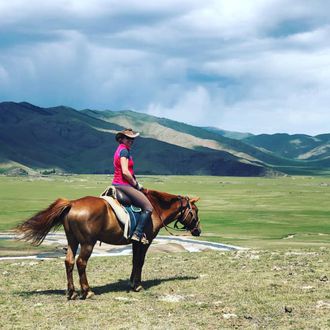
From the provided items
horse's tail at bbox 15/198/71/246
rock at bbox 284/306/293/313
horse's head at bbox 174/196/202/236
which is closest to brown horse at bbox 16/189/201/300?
horse's tail at bbox 15/198/71/246

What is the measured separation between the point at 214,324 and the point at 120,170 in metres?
5.49

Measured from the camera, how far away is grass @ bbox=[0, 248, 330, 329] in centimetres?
1177

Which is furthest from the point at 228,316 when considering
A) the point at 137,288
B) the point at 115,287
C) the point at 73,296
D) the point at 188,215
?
the point at 188,215

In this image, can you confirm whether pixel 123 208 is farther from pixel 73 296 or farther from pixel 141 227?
pixel 73 296

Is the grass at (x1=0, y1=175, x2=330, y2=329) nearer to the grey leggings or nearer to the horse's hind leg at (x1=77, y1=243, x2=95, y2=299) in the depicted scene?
the horse's hind leg at (x1=77, y1=243, x2=95, y2=299)

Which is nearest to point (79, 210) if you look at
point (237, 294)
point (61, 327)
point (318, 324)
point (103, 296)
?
point (103, 296)

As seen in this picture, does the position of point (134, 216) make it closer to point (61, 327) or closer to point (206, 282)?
point (206, 282)

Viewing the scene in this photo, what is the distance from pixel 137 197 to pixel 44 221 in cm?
263

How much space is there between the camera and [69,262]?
48.1 feet

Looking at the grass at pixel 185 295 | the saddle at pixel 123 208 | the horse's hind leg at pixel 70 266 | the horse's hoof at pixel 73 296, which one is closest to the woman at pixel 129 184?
the saddle at pixel 123 208

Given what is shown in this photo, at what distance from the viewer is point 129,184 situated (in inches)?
604

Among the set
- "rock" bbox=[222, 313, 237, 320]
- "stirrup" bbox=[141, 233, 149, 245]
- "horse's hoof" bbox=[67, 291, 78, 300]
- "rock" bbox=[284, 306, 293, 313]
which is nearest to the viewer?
"rock" bbox=[222, 313, 237, 320]

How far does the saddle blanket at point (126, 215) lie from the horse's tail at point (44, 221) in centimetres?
117

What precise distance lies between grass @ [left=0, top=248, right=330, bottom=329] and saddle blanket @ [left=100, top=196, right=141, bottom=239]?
178 centimetres
